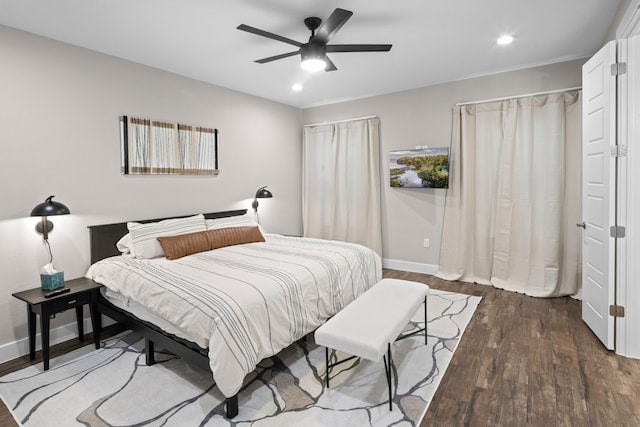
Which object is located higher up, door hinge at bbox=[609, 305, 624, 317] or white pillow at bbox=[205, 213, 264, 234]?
white pillow at bbox=[205, 213, 264, 234]

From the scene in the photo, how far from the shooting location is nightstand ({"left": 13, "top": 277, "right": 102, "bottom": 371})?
2.51 meters

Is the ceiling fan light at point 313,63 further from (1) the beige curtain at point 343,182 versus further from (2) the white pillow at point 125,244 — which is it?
(1) the beige curtain at point 343,182

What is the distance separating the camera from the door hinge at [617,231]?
8.18 feet

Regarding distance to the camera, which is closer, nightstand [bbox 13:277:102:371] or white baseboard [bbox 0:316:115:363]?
nightstand [bbox 13:277:102:371]

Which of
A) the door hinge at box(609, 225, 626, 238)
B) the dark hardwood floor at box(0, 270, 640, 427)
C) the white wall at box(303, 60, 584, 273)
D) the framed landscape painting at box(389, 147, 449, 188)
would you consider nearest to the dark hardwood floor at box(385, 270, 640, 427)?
the dark hardwood floor at box(0, 270, 640, 427)

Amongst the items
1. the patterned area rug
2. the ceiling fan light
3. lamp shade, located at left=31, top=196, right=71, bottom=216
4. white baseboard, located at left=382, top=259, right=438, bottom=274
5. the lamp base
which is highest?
the ceiling fan light

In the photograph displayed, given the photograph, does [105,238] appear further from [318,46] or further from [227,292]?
[318,46]

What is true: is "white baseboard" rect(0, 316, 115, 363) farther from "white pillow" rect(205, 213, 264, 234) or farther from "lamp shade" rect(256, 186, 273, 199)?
"lamp shade" rect(256, 186, 273, 199)

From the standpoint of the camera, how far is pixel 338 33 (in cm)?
299

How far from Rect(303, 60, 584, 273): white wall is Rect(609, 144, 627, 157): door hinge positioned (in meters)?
1.69

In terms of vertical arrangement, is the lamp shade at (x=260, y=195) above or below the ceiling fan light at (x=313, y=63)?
below

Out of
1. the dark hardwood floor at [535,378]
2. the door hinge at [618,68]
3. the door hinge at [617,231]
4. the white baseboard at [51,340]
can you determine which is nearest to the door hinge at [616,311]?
the dark hardwood floor at [535,378]

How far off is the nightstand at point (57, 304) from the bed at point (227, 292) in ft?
0.32

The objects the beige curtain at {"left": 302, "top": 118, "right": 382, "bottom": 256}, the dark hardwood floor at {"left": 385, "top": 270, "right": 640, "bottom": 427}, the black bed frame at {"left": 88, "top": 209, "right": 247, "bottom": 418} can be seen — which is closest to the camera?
the dark hardwood floor at {"left": 385, "top": 270, "right": 640, "bottom": 427}
